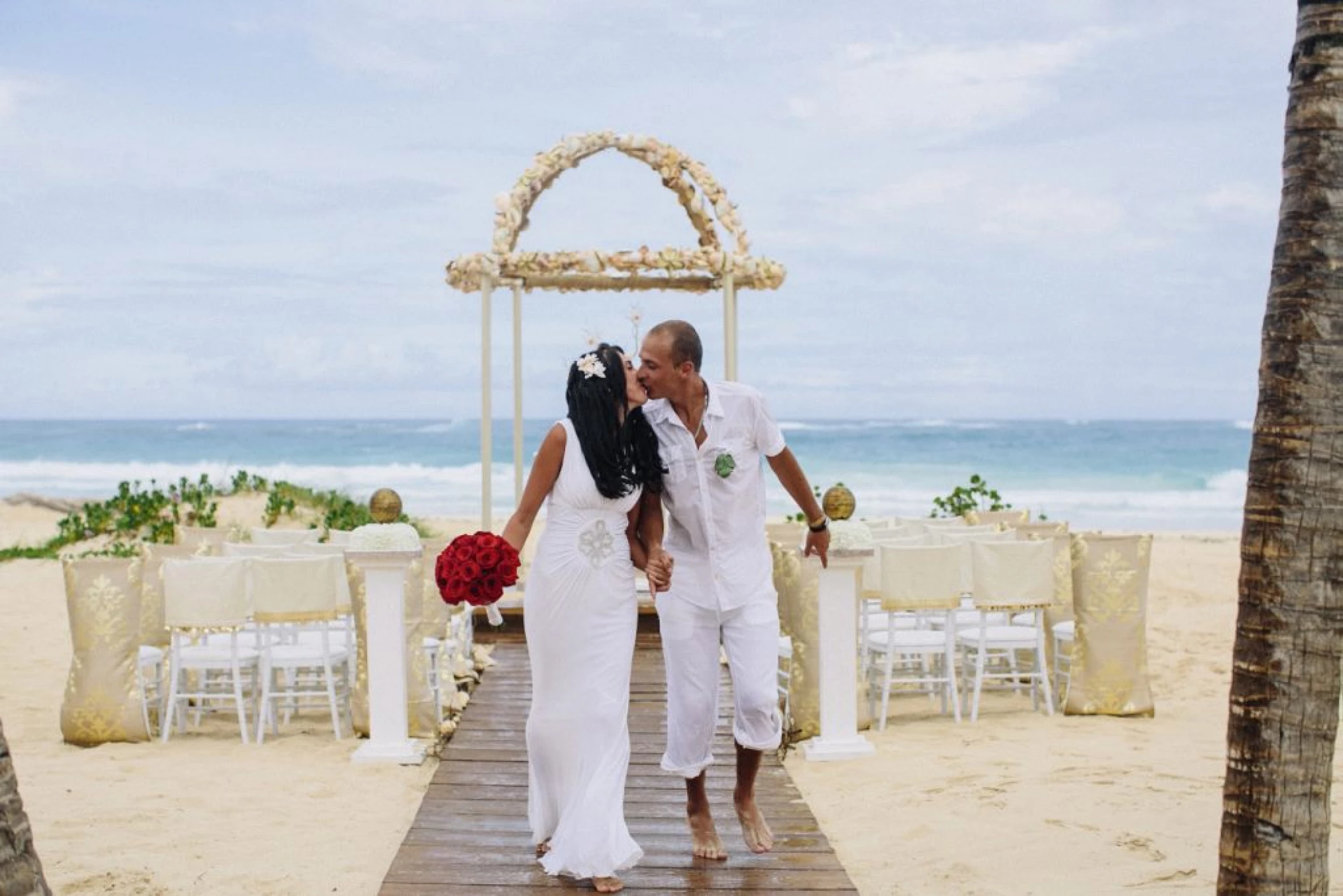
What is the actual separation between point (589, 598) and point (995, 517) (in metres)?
7.29

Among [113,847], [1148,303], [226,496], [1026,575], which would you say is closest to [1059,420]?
[1148,303]

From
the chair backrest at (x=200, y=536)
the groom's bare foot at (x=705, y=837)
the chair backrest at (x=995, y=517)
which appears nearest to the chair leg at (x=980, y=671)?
the chair backrest at (x=995, y=517)

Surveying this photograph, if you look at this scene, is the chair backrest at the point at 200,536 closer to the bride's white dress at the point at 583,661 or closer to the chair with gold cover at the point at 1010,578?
the chair with gold cover at the point at 1010,578

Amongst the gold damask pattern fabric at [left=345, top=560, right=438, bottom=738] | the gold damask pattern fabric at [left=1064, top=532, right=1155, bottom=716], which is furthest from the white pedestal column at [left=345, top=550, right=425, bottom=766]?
the gold damask pattern fabric at [left=1064, top=532, right=1155, bottom=716]

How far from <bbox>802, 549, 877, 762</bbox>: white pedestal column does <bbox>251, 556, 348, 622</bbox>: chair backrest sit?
2676mm

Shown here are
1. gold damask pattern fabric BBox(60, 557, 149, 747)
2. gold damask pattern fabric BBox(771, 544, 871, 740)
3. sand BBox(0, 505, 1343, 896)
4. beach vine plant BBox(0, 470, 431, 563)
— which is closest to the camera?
sand BBox(0, 505, 1343, 896)

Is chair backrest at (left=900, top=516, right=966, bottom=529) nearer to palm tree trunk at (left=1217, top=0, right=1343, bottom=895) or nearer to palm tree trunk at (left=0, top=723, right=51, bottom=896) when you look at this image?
palm tree trunk at (left=1217, top=0, right=1343, bottom=895)

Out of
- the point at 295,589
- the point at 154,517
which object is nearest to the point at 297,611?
the point at 295,589

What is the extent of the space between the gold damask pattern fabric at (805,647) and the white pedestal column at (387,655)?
194 centimetres

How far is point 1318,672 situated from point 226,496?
651 inches

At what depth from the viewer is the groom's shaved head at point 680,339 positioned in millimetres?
4586

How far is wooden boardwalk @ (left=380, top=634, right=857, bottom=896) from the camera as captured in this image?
4637 millimetres

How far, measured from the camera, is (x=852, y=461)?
45.4 metres

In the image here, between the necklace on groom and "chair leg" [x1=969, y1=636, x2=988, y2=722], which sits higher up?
the necklace on groom
